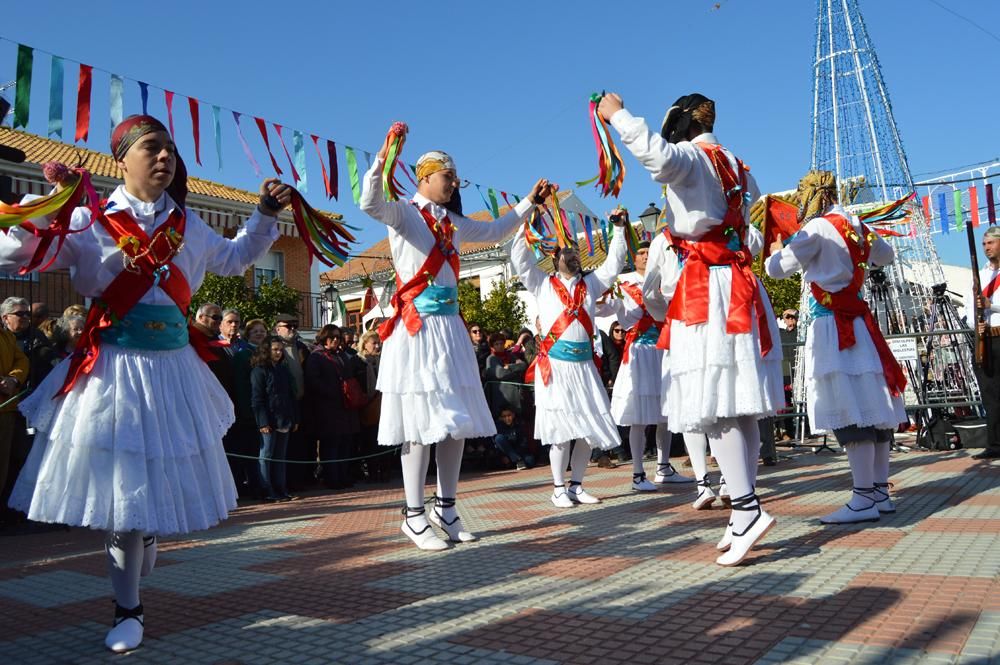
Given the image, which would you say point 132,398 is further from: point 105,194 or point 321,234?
point 105,194

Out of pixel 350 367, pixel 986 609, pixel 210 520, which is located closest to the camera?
pixel 986 609

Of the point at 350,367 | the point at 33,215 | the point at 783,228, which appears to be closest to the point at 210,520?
the point at 33,215

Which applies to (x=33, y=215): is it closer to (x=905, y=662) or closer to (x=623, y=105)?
(x=623, y=105)

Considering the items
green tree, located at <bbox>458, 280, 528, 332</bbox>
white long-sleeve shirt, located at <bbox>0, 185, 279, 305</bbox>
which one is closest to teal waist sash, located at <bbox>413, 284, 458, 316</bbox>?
white long-sleeve shirt, located at <bbox>0, 185, 279, 305</bbox>

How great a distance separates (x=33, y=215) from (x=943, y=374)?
10.7m

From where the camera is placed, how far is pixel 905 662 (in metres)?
2.30

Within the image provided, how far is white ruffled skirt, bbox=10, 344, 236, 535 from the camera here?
2.81m

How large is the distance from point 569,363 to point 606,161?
86.7 inches

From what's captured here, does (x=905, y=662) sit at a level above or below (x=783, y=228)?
below

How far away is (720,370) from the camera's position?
13.2 ft

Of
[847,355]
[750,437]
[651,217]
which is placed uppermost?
[651,217]

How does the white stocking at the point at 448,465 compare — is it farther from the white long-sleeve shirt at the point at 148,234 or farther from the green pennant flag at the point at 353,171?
the green pennant flag at the point at 353,171

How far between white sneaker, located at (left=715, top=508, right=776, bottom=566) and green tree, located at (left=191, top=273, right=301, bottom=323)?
16.5m

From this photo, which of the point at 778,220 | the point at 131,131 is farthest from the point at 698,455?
the point at 131,131
